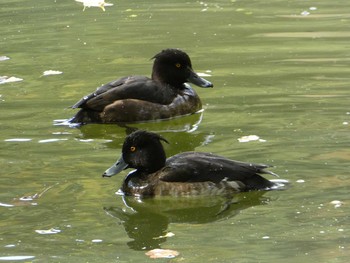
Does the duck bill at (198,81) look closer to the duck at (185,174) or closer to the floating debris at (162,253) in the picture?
the duck at (185,174)

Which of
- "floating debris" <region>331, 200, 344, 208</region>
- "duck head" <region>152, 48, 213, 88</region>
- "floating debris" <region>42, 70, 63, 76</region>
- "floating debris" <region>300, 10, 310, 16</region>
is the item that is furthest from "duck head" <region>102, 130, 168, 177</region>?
"floating debris" <region>300, 10, 310, 16</region>

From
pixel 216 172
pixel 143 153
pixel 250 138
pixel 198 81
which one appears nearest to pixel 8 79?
pixel 198 81

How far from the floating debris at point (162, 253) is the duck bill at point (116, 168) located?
1766 millimetres

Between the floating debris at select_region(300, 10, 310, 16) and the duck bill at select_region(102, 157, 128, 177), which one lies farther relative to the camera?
the floating debris at select_region(300, 10, 310, 16)

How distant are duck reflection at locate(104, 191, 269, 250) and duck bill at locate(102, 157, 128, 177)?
0.98ft

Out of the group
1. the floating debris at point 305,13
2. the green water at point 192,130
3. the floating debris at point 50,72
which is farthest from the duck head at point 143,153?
the floating debris at point 305,13

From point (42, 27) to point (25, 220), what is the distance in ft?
35.9

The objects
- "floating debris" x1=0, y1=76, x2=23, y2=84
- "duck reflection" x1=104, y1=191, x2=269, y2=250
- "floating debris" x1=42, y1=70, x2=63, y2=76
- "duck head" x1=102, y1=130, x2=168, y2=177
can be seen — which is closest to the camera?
"duck reflection" x1=104, y1=191, x2=269, y2=250

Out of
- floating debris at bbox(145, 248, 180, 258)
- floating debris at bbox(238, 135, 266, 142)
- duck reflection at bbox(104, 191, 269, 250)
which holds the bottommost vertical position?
duck reflection at bbox(104, 191, 269, 250)

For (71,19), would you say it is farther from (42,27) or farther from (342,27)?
(342,27)

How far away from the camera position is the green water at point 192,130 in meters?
8.38

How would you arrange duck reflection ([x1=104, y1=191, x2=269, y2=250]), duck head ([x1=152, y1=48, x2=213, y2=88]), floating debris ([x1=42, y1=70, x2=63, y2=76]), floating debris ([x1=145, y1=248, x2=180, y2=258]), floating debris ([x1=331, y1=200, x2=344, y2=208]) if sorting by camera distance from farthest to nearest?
1. floating debris ([x1=42, y1=70, x2=63, y2=76])
2. duck head ([x1=152, y1=48, x2=213, y2=88])
3. floating debris ([x1=331, y1=200, x2=344, y2=208])
4. duck reflection ([x1=104, y1=191, x2=269, y2=250])
5. floating debris ([x1=145, y1=248, x2=180, y2=258])

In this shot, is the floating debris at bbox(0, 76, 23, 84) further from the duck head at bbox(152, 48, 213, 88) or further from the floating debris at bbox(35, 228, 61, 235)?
the floating debris at bbox(35, 228, 61, 235)

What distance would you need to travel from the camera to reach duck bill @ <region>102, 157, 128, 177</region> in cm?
986
